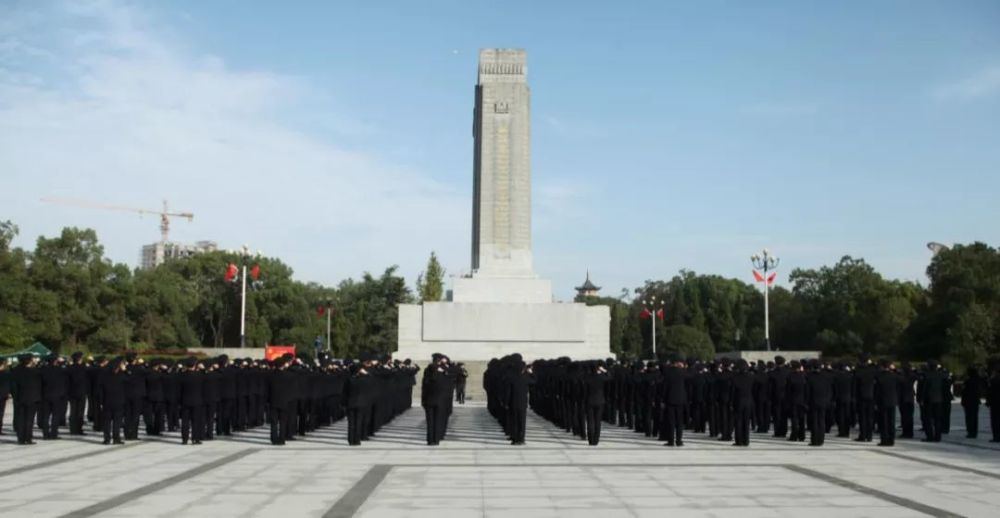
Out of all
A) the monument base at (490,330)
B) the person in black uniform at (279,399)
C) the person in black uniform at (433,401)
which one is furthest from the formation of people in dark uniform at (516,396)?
the monument base at (490,330)

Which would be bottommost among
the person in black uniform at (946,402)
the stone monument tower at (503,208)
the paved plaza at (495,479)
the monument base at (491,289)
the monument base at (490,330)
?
the paved plaza at (495,479)

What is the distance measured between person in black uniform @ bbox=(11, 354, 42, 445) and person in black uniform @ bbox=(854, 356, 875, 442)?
14159 mm

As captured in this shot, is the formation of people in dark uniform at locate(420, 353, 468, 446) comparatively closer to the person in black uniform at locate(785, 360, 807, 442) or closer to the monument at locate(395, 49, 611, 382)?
the person in black uniform at locate(785, 360, 807, 442)

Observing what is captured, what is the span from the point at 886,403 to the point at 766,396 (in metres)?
2.13

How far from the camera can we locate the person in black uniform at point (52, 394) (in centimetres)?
1570

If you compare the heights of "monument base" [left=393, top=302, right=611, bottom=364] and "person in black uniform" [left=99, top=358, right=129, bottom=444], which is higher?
"monument base" [left=393, top=302, right=611, bottom=364]

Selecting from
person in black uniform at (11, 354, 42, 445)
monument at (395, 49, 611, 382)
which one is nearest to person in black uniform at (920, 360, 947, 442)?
person in black uniform at (11, 354, 42, 445)

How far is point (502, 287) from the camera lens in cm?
3419

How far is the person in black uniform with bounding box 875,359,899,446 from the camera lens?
15.3 m

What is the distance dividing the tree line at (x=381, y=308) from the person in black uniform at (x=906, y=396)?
2697 cm

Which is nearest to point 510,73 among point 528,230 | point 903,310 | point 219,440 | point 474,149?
point 474,149

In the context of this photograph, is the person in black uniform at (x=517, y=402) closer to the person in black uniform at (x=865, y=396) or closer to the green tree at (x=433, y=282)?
the person in black uniform at (x=865, y=396)

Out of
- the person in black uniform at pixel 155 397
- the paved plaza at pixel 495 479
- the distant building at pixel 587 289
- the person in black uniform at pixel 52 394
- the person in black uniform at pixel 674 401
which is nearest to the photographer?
the paved plaza at pixel 495 479

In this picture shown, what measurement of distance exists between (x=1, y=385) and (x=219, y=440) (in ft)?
13.0
